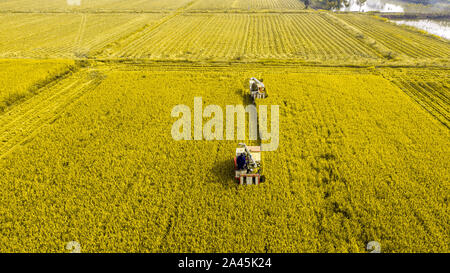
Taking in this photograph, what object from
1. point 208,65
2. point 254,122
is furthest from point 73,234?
point 208,65

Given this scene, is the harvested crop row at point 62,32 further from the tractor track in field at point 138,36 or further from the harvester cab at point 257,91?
the harvester cab at point 257,91

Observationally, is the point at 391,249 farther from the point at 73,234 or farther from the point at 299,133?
the point at 73,234

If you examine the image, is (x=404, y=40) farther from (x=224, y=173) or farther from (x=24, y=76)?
(x=24, y=76)

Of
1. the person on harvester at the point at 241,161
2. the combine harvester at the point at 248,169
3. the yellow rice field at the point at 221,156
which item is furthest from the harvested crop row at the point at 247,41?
the person on harvester at the point at 241,161

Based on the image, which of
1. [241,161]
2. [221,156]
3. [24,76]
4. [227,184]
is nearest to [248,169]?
[241,161]

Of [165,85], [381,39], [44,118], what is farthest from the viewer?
[381,39]
